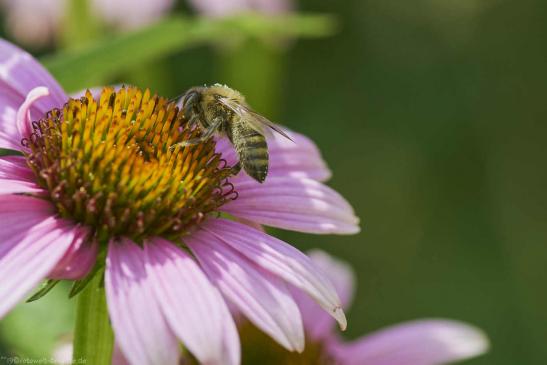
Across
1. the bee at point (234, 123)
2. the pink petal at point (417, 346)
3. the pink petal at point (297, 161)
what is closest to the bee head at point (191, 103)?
the bee at point (234, 123)

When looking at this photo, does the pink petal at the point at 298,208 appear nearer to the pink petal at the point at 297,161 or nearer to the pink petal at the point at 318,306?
the pink petal at the point at 297,161

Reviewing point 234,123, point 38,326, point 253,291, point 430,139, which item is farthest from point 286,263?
point 430,139

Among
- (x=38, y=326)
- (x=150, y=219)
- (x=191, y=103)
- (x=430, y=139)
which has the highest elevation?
(x=191, y=103)

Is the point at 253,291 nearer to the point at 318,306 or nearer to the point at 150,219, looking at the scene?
the point at 150,219

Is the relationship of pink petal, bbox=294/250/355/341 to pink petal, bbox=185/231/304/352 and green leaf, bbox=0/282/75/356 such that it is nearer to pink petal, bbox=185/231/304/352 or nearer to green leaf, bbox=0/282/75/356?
green leaf, bbox=0/282/75/356

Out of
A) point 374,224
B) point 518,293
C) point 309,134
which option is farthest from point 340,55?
point 518,293

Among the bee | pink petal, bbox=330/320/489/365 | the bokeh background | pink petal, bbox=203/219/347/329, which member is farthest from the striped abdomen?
the bokeh background
